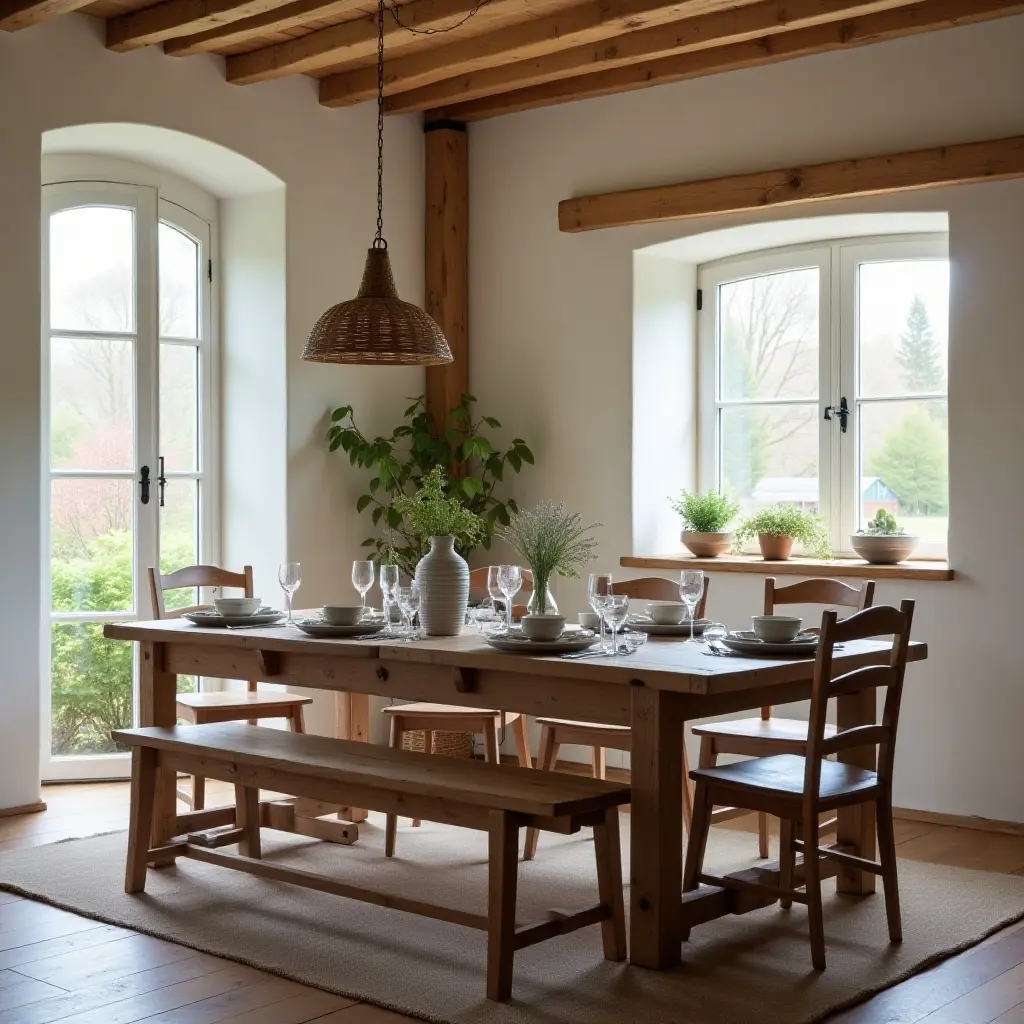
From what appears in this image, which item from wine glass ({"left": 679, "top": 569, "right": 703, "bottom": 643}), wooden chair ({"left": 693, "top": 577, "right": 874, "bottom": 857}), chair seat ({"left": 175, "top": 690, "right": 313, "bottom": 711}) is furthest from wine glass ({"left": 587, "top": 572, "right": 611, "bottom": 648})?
chair seat ({"left": 175, "top": 690, "right": 313, "bottom": 711})

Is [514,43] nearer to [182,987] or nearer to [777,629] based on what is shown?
[777,629]

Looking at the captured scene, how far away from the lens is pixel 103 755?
536 cm

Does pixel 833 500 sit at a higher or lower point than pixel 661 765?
higher

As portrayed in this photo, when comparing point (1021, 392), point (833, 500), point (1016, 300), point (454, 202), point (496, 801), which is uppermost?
point (454, 202)

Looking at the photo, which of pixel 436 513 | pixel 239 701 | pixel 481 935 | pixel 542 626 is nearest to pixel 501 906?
pixel 481 935

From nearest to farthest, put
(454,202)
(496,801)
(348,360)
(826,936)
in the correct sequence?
(496,801) → (826,936) → (348,360) → (454,202)

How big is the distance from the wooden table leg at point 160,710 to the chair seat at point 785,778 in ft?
5.31

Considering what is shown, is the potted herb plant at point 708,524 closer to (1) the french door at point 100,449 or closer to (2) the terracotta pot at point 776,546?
(2) the terracotta pot at point 776,546

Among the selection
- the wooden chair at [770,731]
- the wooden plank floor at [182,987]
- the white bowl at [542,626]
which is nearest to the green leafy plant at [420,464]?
the wooden chair at [770,731]

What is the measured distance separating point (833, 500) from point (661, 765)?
2.52m

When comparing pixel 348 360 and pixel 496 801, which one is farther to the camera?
pixel 348 360

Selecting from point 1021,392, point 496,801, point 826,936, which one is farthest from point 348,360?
point 1021,392

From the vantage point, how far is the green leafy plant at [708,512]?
5.51 meters

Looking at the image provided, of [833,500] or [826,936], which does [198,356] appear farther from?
[826,936]
